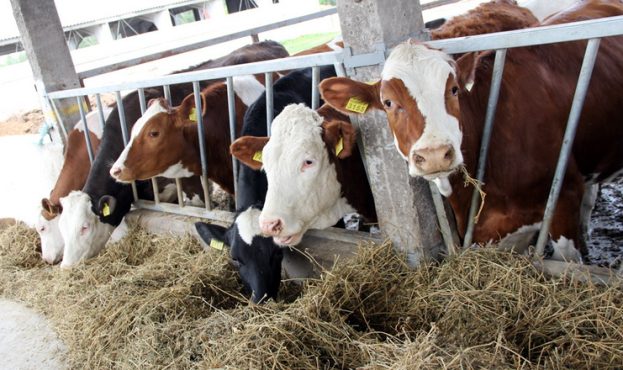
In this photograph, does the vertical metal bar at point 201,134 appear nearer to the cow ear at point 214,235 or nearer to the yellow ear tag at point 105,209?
the cow ear at point 214,235

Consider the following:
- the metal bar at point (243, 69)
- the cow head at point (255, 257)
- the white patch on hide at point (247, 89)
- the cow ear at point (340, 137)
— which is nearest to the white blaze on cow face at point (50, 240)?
the metal bar at point (243, 69)

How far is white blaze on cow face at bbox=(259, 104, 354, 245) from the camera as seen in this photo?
3227mm

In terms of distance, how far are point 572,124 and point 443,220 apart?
2.97 feet

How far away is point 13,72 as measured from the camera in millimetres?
25672

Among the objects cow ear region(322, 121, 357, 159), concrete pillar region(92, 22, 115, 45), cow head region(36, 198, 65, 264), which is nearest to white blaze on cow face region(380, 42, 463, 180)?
cow ear region(322, 121, 357, 159)

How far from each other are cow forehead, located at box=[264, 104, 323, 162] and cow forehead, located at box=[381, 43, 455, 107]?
2.68ft

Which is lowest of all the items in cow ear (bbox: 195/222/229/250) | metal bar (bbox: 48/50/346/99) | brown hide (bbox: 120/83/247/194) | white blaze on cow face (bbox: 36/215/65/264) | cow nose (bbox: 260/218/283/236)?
white blaze on cow face (bbox: 36/215/65/264)

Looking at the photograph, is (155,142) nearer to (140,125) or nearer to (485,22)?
(140,125)

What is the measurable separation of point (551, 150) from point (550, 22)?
1162 millimetres

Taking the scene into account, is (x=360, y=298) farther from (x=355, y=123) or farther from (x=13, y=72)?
(x=13, y=72)

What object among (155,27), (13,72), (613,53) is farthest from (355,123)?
(155,27)

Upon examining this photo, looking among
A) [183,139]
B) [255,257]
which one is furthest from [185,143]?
[255,257]

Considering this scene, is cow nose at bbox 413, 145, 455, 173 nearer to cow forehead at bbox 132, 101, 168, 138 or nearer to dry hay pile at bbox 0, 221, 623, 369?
dry hay pile at bbox 0, 221, 623, 369

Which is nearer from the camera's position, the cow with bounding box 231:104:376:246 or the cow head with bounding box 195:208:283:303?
the cow with bounding box 231:104:376:246
